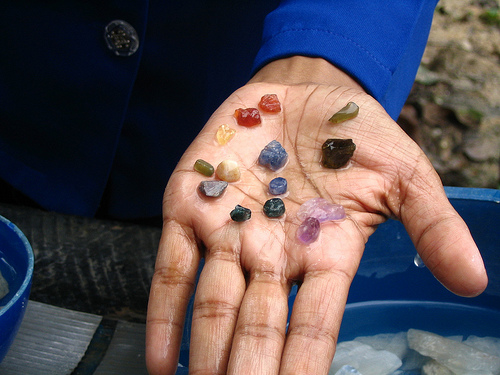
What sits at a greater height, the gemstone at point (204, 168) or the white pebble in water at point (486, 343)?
the gemstone at point (204, 168)

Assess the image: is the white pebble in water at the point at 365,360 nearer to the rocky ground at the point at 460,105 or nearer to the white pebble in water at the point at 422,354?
the white pebble in water at the point at 422,354

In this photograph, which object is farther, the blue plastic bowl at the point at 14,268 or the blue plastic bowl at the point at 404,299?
the blue plastic bowl at the point at 404,299

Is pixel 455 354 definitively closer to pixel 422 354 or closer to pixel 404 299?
pixel 422 354

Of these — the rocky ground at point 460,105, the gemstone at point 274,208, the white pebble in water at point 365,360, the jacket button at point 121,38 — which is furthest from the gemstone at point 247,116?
the rocky ground at point 460,105

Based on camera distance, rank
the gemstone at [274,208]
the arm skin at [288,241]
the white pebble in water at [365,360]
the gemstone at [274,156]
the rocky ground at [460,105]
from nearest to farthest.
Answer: the arm skin at [288,241], the gemstone at [274,208], the gemstone at [274,156], the white pebble in water at [365,360], the rocky ground at [460,105]

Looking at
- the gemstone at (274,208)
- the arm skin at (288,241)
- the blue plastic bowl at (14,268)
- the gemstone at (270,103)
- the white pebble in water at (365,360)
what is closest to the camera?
the arm skin at (288,241)

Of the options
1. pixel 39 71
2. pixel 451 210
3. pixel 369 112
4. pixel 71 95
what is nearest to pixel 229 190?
pixel 369 112

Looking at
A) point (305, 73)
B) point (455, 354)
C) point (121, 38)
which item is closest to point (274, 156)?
point (305, 73)
